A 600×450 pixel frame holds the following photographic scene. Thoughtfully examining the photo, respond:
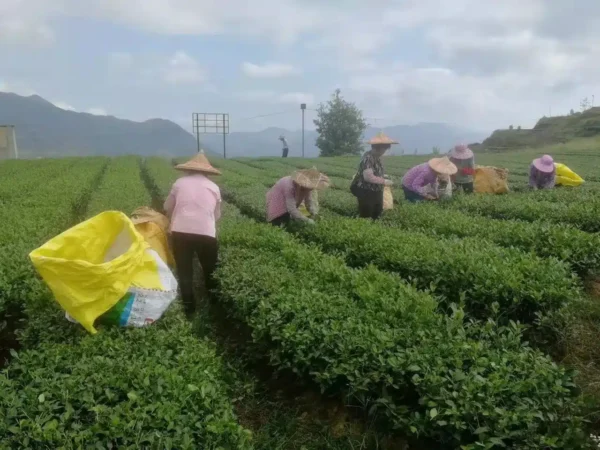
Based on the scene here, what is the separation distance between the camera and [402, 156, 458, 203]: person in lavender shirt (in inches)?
359

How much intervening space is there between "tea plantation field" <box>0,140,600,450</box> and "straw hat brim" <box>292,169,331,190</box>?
900mm

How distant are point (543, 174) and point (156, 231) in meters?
8.88

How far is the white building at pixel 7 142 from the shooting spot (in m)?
38.0

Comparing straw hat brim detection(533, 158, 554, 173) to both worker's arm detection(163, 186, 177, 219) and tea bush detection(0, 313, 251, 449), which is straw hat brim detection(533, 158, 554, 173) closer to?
worker's arm detection(163, 186, 177, 219)

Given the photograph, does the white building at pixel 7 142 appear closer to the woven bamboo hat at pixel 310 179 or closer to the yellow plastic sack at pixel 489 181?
the yellow plastic sack at pixel 489 181

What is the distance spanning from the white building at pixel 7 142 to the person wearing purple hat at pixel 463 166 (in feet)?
120

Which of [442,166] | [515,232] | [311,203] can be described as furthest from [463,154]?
[311,203]

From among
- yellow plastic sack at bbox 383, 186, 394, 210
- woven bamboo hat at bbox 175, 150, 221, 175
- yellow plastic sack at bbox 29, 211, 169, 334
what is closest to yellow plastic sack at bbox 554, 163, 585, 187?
yellow plastic sack at bbox 383, 186, 394, 210

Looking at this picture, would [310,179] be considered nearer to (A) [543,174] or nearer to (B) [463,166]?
(B) [463,166]

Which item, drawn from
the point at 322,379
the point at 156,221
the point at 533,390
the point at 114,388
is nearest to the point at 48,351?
the point at 114,388

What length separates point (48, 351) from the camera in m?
3.53

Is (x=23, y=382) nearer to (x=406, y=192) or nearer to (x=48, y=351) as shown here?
(x=48, y=351)

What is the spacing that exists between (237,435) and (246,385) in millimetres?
1146

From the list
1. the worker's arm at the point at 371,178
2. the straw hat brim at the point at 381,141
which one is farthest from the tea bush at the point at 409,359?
the straw hat brim at the point at 381,141
